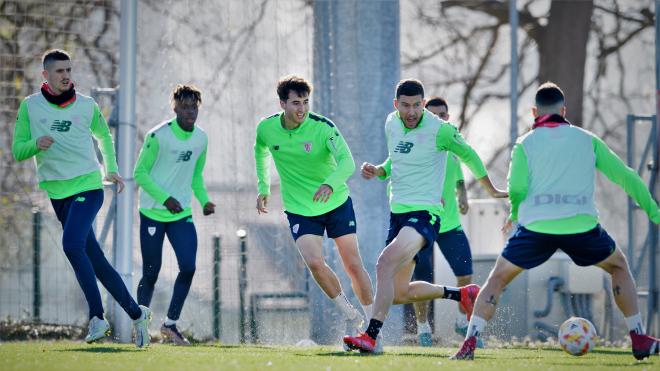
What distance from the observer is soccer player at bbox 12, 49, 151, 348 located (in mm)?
8594

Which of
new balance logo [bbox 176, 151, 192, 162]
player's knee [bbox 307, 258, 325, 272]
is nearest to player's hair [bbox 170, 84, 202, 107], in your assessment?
new balance logo [bbox 176, 151, 192, 162]

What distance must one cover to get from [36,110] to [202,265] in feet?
11.8

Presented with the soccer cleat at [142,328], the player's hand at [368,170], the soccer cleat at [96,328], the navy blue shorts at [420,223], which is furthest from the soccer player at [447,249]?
the soccer cleat at [96,328]

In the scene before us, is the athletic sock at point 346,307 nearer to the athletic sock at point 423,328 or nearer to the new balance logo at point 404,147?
the new balance logo at point 404,147

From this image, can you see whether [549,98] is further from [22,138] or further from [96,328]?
[22,138]

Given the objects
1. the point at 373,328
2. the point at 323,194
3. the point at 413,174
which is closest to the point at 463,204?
the point at 413,174

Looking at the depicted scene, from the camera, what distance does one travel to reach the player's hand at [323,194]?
8062mm

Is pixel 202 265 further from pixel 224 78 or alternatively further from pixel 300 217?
pixel 300 217

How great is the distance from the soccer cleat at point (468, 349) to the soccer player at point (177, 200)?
3.42 m

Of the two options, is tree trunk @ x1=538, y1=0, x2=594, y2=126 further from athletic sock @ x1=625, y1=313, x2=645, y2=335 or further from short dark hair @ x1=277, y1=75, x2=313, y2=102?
athletic sock @ x1=625, y1=313, x2=645, y2=335

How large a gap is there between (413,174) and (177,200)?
2630 mm

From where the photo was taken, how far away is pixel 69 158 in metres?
8.77

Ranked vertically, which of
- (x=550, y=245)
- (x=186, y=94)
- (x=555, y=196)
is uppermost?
(x=186, y=94)

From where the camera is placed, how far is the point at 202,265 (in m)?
12.0
